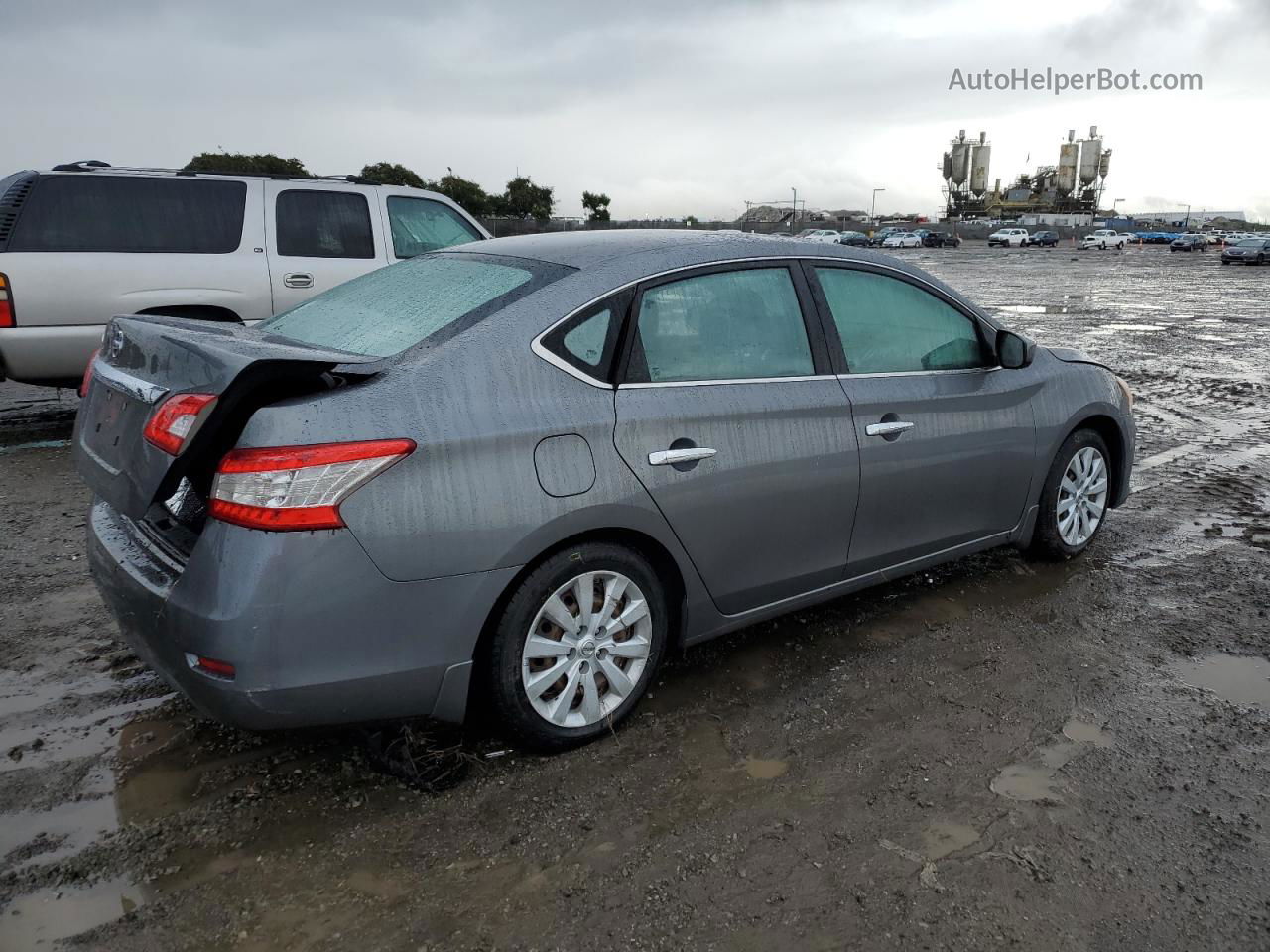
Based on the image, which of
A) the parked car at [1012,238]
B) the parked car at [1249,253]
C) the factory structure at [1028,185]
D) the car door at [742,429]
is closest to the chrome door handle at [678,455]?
the car door at [742,429]

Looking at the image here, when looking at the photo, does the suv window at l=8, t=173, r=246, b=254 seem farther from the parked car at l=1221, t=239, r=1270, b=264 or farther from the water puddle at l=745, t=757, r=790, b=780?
the parked car at l=1221, t=239, r=1270, b=264

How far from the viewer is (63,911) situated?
241cm

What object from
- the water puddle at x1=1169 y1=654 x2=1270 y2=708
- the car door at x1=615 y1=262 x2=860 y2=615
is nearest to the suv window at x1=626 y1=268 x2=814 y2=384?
the car door at x1=615 y1=262 x2=860 y2=615

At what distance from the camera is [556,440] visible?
2.88 meters

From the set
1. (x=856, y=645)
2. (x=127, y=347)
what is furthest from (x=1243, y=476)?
(x=127, y=347)

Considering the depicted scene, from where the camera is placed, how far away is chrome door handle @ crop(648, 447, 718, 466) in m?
3.09

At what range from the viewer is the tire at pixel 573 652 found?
2889 mm

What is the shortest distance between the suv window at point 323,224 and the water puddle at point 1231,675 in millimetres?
6531

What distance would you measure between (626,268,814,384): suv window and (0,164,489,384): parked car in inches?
146

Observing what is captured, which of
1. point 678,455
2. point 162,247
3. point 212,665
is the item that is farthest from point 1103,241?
point 212,665

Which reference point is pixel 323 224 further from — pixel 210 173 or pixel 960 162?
pixel 960 162

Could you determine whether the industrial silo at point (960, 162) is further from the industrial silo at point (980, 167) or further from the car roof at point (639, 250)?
the car roof at point (639, 250)

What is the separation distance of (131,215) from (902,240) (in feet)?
230

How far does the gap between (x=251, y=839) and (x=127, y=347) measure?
155 centimetres
